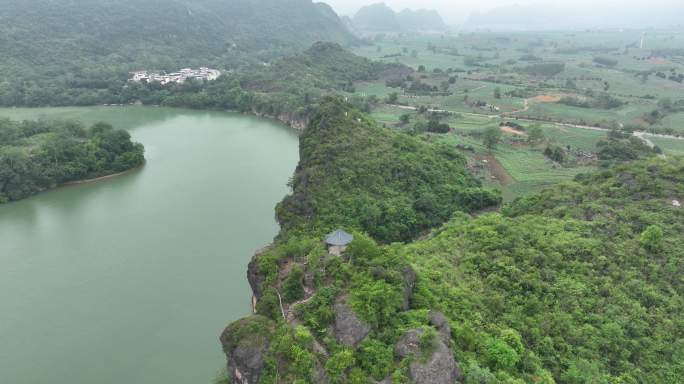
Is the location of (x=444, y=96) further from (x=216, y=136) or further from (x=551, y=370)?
(x=551, y=370)

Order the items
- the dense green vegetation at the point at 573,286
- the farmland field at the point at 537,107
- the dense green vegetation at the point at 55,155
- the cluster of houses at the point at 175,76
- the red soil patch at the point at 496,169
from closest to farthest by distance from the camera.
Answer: the dense green vegetation at the point at 573,286 < the dense green vegetation at the point at 55,155 < the red soil patch at the point at 496,169 < the farmland field at the point at 537,107 < the cluster of houses at the point at 175,76

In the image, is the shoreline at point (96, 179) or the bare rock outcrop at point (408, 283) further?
the shoreline at point (96, 179)

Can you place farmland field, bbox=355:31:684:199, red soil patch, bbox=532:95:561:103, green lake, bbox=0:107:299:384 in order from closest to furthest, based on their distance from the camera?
green lake, bbox=0:107:299:384 → farmland field, bbox=355:31:684:199 → red soil patch, bbox=532:95:561:103

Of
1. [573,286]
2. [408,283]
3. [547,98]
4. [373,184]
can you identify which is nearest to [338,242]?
[408,283]

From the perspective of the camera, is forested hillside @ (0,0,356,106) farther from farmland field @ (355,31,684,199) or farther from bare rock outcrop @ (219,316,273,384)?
bare rock outcrop @ (219,316,273,384)

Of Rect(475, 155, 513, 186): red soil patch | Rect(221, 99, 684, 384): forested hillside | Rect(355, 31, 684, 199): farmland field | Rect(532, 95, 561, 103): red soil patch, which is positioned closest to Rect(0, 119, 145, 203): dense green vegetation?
Rect(221, 99, 684, 384): forested hillside

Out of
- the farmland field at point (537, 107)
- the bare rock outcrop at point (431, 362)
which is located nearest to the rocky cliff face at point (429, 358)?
the bare rock outcrop at point (431, 362)

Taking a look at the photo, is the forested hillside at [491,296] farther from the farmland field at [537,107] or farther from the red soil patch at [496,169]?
the farmland field at [537,107]
